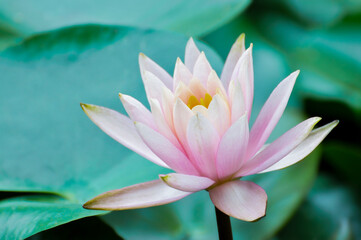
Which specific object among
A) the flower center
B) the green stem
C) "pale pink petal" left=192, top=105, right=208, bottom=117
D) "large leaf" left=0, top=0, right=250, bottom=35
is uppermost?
"large leaf" left=0, top=0, right=250, bottom=35

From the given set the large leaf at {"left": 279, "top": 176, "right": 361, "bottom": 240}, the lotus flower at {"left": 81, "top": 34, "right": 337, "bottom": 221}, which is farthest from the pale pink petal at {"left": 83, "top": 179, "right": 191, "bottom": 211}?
the large leaf at {"left": 279, "top": 176, "right": 361, "bottom": 240}

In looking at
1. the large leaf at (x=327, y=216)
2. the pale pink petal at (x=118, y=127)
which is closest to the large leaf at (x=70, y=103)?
the pale pink petal at (x=118, y=127)

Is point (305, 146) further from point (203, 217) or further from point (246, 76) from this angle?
point (203, 217)

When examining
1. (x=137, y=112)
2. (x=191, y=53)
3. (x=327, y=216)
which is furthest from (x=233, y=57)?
(x=327, y=216)

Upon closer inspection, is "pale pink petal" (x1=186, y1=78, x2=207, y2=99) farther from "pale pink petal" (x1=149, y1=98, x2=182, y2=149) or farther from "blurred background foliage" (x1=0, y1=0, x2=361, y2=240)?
"blurred background foliage" (x1=0, y1=0, x2=361, y2=240)

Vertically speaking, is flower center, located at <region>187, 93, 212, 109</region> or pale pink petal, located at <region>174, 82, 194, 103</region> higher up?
pale pink petal, located at <region>174, 82, 194, 103</region>

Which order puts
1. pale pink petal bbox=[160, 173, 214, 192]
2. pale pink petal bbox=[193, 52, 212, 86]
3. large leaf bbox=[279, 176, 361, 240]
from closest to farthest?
pale pink petal bbox=[160, 173, 214, 192] < pale pink petal bbox=[193, 52, 212, 86] < large leaf bbox=[279, 176, 361, 240]
